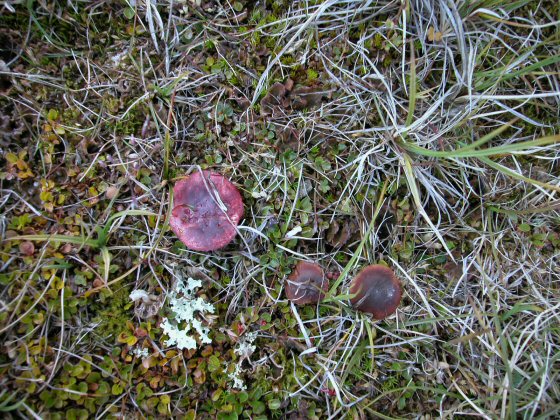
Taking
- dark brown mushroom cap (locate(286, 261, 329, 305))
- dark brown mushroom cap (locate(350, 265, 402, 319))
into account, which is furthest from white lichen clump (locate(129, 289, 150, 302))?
dark brown mushroom cap (locate(350, 265, 402, 319))

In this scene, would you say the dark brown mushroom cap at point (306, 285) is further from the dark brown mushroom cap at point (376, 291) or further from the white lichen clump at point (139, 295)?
the white lichen clump at point (139, 295)

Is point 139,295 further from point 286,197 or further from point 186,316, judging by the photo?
point 286,197

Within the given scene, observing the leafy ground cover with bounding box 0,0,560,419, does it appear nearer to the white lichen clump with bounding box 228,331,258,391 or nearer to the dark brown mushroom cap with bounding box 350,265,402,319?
the white lichen clump with bounding box 228,331,258,391

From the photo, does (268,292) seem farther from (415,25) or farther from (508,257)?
(415,25)

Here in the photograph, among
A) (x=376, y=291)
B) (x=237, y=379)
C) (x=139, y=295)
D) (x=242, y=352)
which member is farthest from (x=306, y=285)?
(x=139, y=295)

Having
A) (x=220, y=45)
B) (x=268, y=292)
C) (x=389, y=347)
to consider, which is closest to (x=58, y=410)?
(x=268, y=292)

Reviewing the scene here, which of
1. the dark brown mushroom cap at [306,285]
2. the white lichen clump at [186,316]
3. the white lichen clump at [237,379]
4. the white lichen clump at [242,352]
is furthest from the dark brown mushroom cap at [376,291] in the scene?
the white lichen clump at [186,316]
